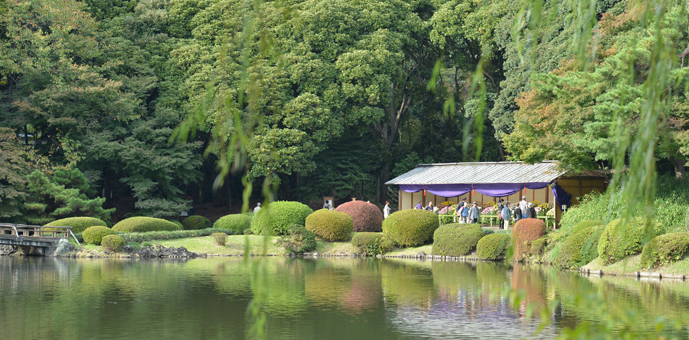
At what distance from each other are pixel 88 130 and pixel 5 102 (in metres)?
4.89

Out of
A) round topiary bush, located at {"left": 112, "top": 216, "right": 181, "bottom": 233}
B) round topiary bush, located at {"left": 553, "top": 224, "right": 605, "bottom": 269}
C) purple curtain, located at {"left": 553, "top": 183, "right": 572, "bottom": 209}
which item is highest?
purple curtain, located at {"left": 553, "top": 183, "right": 572, "bottom": 209}

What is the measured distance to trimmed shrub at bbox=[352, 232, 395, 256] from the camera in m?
31.2

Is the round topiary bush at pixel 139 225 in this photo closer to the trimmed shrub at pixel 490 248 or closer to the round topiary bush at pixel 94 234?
the round topiary bush at pixel 94 234

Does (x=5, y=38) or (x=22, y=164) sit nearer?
(x=22, y=164)

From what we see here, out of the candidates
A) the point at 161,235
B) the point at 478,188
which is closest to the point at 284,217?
the point at 161,235

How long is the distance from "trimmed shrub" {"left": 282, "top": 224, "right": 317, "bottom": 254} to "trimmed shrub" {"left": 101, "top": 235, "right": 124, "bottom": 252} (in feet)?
23.2

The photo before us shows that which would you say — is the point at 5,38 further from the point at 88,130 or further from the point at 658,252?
the point at 658,252

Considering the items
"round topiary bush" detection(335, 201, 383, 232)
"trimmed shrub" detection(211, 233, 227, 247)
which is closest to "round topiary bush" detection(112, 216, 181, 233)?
"trimmed shrub" detection(211, 233, 227, 247)

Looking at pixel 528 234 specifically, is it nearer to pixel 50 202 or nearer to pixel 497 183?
pixel 497 183

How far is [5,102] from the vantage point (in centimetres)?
3825

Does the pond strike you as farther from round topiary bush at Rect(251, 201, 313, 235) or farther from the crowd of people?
round topiary bush at Rect(251, 201, 313, 235)

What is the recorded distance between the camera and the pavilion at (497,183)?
32.9 m

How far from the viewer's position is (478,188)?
37375 mm

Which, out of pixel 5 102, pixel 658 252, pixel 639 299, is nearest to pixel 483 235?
pixel 658 252
